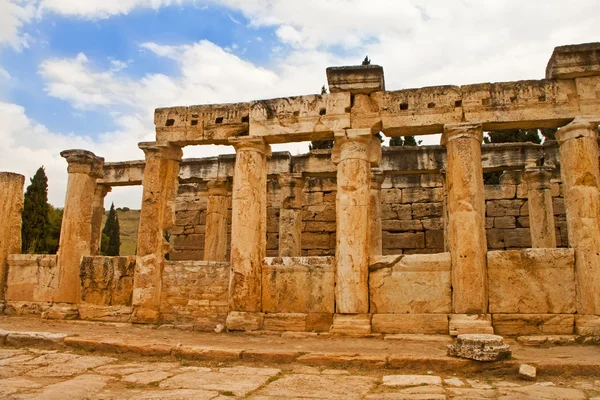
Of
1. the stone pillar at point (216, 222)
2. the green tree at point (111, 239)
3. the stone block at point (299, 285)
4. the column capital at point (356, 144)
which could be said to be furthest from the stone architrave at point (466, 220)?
the green tree at point (111, 239)

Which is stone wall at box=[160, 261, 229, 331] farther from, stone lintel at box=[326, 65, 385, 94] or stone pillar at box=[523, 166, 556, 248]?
stone pillar at box=[523, 166, 556, 248]

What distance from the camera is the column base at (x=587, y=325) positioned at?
7430mm

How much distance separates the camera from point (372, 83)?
353 inches

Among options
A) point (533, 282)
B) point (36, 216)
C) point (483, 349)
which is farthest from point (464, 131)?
point (36, 216)

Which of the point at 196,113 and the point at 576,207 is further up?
the point at 196,113

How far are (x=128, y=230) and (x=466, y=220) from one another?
43.8 meters

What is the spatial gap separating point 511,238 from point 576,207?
307 inches

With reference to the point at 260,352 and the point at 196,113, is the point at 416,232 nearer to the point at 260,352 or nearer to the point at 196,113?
the point at 196,113

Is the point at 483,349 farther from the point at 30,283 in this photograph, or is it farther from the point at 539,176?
the point at 30,283

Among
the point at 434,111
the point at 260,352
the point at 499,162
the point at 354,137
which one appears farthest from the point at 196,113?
the point at 499,162

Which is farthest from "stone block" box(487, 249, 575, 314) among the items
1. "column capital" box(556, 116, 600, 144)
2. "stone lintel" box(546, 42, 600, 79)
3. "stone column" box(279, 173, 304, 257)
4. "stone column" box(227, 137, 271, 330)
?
"stone column" box(279, 173, 304, 257)

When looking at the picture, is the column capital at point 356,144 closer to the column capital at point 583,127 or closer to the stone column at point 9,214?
the column capital at point 583,127

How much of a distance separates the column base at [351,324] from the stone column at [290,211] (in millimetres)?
6008

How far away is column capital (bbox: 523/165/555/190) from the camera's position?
42.5ft
